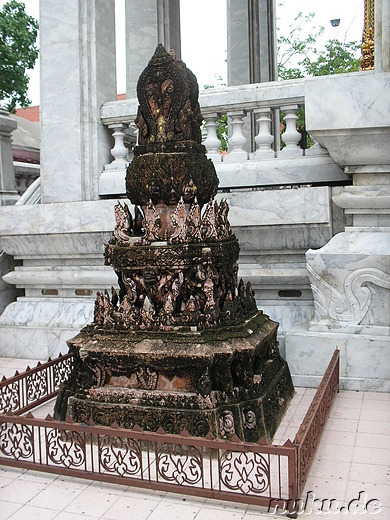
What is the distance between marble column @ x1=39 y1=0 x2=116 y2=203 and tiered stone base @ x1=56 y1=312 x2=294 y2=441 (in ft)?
11.0

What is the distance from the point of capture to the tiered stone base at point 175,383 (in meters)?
5.39

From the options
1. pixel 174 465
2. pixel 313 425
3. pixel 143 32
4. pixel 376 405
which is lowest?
pixel 376 405

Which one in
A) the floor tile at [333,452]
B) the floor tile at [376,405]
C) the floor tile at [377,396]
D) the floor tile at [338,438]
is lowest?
the floor tile at [333,452]

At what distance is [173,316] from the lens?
579 cm

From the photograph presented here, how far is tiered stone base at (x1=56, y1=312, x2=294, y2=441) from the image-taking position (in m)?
5.39

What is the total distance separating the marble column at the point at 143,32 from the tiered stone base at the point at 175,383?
7.12 meters

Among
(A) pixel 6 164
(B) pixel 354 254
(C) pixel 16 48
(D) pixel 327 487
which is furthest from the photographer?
(C) pixel 16 48

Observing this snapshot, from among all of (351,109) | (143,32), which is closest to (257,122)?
(351,109)

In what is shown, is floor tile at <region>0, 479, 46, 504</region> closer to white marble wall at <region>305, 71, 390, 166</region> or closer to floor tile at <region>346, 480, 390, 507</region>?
floor tile at <region>346, 480, 390, 507</region>

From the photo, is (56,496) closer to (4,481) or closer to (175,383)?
(4,481)

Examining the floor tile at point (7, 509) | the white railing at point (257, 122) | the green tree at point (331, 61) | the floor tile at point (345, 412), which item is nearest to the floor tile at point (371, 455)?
the floor tile at point (345, 412)

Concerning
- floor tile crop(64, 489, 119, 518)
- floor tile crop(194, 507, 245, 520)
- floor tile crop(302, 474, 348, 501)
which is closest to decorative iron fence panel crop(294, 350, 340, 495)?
floor tile crop(302, 474, 348, 501)

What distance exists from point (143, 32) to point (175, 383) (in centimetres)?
793

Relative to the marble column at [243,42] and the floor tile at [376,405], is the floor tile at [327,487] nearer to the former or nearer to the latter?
the floor tile at [376,405]
